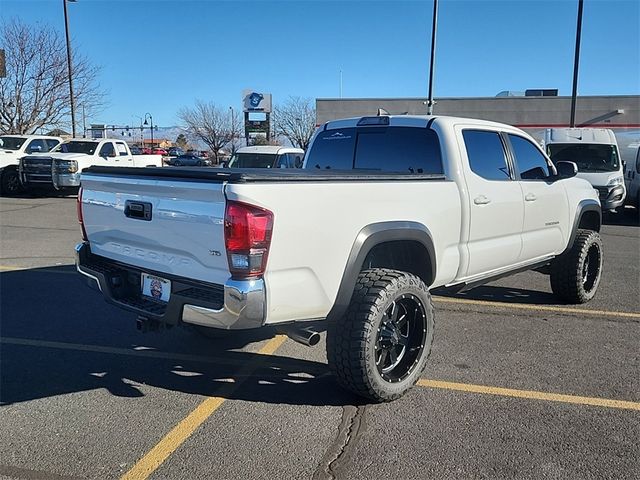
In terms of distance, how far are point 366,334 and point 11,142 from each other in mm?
18716

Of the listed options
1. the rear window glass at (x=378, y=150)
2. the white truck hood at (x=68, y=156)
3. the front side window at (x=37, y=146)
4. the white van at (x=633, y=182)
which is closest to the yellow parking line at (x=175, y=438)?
the rear window glass at (x=378, y=150)

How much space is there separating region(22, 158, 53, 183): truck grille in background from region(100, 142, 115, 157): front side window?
1832 millimetres

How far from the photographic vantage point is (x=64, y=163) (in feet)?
55.4

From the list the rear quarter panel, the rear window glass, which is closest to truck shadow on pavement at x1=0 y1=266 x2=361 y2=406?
the rear quarter panel

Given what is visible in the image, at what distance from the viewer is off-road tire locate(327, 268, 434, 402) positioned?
3461mm

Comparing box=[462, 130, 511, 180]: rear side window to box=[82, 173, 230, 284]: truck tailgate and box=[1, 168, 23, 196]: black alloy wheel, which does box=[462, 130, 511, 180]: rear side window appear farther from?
box=[1, 168, 23, 196]: black alloy wheel

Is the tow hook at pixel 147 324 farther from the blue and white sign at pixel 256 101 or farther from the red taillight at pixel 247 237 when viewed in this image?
the blue and white sign at pixel 256 101

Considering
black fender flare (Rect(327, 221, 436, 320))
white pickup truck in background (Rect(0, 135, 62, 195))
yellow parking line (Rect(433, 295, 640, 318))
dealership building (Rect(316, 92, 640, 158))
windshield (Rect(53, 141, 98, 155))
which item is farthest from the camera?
dealership building (Rect(316, 92, 640, 158))

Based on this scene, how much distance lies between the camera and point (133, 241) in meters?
3.64

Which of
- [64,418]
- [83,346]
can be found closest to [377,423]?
[64,418]

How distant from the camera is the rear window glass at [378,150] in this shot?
180 inches

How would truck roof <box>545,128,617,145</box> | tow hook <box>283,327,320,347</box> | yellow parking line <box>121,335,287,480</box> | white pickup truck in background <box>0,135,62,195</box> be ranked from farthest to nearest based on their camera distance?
white pickup truck in background <box>0,135,62,195</box> → truck roof <box>545,128,617,145</box> → tow hook <box>283,327,320,347</box> → yellow parking line <box>121,335,287,480</box>

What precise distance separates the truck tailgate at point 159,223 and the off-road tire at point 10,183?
16.3 meters

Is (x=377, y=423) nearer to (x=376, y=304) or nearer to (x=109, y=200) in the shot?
→ (x=376, y=304)
